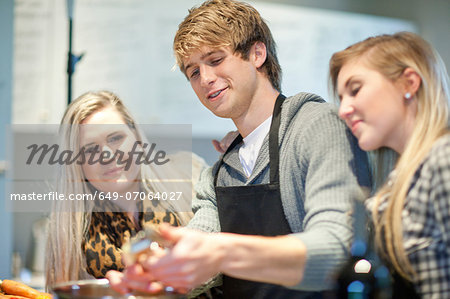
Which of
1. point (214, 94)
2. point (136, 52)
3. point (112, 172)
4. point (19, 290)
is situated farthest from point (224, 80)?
point (136, 52)

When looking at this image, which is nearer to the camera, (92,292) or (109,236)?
(92,292)

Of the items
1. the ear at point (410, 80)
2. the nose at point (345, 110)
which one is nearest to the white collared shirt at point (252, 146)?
the nose at point (345, 110)

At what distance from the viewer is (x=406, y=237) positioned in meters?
0.82

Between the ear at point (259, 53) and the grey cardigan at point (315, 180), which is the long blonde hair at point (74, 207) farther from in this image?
the ear at point (259, 53)

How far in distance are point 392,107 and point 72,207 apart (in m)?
1.01

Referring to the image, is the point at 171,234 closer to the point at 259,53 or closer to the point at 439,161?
the point at 439,161

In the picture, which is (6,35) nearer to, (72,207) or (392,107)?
(72,207)

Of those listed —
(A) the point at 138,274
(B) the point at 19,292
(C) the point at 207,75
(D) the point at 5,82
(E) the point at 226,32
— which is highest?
A: (D) the point at 5,82

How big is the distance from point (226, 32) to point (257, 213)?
1.51 feet

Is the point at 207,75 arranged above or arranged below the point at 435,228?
above

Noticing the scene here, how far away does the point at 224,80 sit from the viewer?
1.23 meters

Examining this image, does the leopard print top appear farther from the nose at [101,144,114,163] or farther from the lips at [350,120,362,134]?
the lips at [350,120,362,134]

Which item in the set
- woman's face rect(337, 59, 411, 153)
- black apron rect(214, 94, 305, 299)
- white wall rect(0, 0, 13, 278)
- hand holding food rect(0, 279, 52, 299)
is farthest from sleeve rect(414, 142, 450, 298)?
white wall rect(0, 0, 13, 278)

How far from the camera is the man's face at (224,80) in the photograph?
123cm
